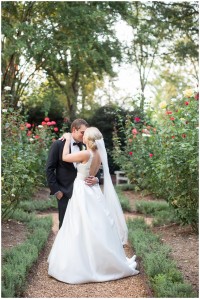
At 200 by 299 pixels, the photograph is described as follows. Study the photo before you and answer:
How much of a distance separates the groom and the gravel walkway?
3.07 ft

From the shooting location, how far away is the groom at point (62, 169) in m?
5.23

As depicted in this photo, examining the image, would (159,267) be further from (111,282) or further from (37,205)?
(37,205)

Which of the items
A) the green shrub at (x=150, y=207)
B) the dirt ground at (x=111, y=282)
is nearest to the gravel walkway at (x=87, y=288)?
Answer: the dirt ground at (x=111, y=282)

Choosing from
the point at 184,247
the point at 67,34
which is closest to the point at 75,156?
the point at 184,247

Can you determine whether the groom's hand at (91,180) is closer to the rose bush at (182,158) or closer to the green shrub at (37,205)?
the rose bush at (182,158)

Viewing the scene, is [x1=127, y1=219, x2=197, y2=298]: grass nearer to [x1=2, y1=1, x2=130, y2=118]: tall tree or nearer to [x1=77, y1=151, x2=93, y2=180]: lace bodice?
[x1=77, y1=151, x2=93, y2=180]: lace bodice

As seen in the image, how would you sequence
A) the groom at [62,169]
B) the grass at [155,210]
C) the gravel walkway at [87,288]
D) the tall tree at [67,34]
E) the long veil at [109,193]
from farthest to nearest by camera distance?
the tall tree at [67,34]
the grass at [155,210]
the groom at [62,169]
the long veil at [109,193]
the gravel walkway at [87,288]

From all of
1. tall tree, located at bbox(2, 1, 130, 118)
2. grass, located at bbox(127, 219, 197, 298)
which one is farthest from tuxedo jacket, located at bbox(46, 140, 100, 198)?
tall tree, located at bbox(2, 1, 130, 118)

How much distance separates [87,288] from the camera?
445 centimetres

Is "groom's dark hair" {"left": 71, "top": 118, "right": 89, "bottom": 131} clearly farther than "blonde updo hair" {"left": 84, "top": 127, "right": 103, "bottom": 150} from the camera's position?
Yes

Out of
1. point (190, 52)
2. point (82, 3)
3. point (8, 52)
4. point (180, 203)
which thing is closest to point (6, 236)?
point (180, 203)

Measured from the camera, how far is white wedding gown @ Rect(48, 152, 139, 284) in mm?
4633

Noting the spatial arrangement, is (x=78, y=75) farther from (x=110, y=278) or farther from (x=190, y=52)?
(x=110, y=278)

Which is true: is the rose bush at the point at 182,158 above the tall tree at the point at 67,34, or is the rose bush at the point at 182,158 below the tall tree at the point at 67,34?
below
